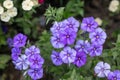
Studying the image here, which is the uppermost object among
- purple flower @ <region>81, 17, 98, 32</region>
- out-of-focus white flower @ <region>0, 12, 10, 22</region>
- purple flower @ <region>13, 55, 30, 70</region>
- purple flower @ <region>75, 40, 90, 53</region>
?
purple flower @ <region>81, 17, 98, 32</region>

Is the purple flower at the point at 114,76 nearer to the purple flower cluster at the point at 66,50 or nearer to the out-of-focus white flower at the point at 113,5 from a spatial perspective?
the purple flower cluster at the point at 66,50

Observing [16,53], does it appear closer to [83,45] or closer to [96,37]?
[83,45]

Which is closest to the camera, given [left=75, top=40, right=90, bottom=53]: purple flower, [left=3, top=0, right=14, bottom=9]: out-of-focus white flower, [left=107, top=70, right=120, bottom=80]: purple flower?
[left=107, top=70, right=120, bottom=80]: purple flower

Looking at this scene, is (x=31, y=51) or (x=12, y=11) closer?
(x=31, y=51)

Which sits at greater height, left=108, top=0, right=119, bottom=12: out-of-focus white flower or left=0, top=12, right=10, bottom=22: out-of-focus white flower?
left=0, top=12, right=10, bottom=22: out-of-focus white flower

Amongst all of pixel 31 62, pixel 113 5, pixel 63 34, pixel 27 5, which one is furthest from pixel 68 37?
pixel 113 5

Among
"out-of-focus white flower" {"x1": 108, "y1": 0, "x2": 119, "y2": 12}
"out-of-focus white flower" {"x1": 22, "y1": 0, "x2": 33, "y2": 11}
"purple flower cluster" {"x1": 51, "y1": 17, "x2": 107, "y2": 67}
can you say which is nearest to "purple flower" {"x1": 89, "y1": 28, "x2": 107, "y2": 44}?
"purple flower cluster" {"x1": 51, "y1": 17, "x2": 107, "y2": 67}

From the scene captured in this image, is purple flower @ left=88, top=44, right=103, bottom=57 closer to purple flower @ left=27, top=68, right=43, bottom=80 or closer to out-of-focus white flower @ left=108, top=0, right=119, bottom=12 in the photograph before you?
purple flower @ left=27, top=68, right=43, bottom=80
